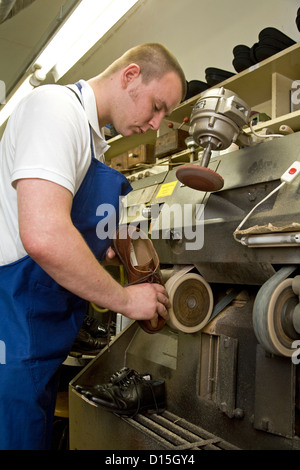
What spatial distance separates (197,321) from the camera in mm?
1419

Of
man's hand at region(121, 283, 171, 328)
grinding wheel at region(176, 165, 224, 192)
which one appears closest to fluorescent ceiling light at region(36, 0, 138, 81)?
grinding wheel at region(176, 165, 224, 192)

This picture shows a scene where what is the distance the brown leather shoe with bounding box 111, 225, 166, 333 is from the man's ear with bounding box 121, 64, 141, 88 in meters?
0.48

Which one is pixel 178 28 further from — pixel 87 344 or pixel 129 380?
pixel 129 380

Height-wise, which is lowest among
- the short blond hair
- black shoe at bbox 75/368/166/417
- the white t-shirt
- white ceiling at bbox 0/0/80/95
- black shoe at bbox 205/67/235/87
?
black shoe at bbox 75/368/166/417

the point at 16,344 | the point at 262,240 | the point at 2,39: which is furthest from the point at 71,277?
the point at 2,39

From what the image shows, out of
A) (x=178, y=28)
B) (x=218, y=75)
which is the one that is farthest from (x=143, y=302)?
(x=178, y=28)

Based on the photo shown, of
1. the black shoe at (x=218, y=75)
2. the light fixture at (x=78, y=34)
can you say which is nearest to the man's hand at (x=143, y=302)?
the light fixture at (x=78, y=34)

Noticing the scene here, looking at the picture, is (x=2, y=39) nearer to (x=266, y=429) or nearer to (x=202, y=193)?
(x=202, y=193)

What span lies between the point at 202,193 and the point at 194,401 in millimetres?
807

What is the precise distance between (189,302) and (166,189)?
0.64 meters

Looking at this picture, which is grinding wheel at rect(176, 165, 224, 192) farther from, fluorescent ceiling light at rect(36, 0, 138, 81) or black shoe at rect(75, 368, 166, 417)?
fluorescent ceiling light at rect(36, 0, 138, 81)

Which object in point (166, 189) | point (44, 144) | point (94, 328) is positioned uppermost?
point (166, 189)

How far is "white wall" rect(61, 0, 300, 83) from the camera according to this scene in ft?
8.12

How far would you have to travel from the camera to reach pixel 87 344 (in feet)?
7.00
